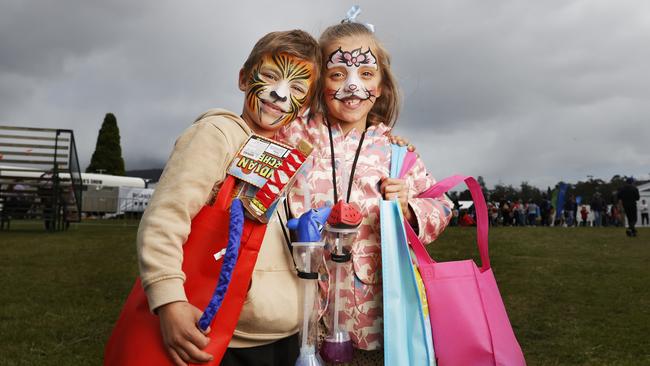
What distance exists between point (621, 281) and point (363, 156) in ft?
22.6

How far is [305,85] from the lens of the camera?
76.5 inches

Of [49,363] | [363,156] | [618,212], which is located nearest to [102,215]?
[618,212]

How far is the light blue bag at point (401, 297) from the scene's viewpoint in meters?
1.82

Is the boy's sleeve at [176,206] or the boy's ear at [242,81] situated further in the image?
the boy's ear at [242,81]

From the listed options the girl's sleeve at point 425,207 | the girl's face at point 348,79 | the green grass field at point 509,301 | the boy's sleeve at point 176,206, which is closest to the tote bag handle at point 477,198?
the girl's sleeve at point 425,207

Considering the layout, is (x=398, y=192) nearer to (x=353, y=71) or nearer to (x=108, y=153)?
(x=353, y=71)

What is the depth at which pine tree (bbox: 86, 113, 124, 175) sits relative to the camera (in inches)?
2125

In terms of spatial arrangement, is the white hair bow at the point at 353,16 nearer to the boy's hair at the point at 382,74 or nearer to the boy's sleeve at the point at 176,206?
the boy's hair at the point at 382,74

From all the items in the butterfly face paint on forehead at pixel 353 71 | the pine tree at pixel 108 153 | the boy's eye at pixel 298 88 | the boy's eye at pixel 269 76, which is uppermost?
the pine tree at pixel 108 153

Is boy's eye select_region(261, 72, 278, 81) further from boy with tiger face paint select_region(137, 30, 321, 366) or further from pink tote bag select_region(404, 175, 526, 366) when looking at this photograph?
pink tote bag select_region(404, 175, 526, 366)

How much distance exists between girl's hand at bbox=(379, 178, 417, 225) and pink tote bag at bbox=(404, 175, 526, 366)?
13 centimetres

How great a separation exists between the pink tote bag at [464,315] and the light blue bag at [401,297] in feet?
0.20

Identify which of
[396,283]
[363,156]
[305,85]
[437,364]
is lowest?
[437,364]

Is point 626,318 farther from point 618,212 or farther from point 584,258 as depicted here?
point 618,212
